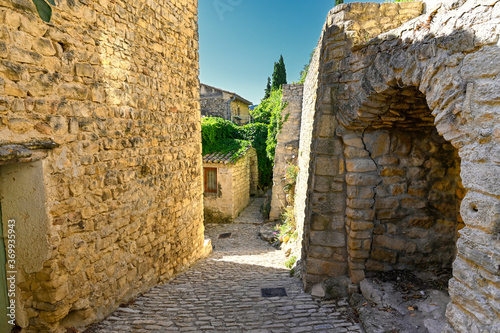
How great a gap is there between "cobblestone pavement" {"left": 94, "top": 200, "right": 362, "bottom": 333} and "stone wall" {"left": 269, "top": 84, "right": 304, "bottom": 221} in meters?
→ 5.81

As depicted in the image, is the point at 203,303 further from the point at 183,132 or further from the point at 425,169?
the point at 425,169

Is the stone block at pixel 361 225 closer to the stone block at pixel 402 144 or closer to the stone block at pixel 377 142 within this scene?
the stone block at pixel 377 142

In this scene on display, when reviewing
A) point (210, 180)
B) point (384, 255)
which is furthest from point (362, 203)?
point (210, 180)

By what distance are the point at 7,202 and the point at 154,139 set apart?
1.92m

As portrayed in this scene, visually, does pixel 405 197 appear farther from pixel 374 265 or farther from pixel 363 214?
pixel 374 265

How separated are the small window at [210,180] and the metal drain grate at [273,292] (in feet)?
26.1

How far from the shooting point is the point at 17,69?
2.21 meters

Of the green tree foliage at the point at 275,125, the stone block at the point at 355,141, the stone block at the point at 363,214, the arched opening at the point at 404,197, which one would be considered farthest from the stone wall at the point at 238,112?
A: the stone block at the point at 363,214

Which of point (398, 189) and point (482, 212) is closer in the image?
point (482, 212)

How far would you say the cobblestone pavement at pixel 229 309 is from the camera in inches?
120

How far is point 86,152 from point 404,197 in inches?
145

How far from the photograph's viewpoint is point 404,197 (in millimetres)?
3461

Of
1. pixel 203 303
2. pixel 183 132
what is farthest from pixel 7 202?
pixel 183 132

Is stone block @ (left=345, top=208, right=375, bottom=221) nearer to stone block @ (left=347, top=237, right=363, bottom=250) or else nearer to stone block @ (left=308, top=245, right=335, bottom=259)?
stone block @ (left=347, top=237, right=363, bottom=250)
